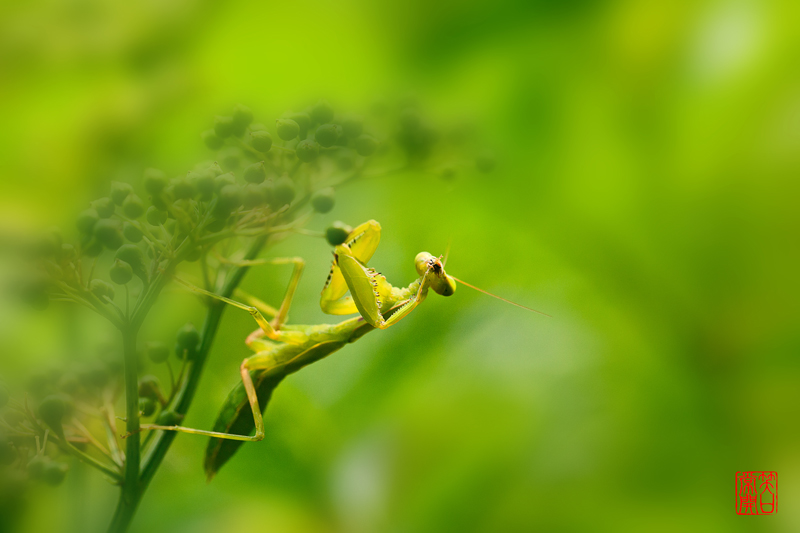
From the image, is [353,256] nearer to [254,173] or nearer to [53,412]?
[254,173]

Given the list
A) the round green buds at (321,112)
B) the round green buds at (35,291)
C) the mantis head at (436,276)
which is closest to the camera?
the round green buds at (35,291)

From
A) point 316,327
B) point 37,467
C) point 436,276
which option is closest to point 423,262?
point 436,276

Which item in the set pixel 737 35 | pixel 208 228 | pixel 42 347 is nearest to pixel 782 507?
pixel 737 35

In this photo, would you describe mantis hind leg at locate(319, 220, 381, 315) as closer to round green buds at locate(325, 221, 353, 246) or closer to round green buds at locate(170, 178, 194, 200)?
round green buds at locate(325, 221, 353, 246)

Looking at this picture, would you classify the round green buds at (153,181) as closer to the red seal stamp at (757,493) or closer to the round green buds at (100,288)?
the round green buds at (100,288)

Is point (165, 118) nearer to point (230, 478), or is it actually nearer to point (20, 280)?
point (20, 280)

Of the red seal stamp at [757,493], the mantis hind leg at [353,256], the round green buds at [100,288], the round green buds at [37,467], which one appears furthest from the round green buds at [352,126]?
the red seal stamp at [757,493]

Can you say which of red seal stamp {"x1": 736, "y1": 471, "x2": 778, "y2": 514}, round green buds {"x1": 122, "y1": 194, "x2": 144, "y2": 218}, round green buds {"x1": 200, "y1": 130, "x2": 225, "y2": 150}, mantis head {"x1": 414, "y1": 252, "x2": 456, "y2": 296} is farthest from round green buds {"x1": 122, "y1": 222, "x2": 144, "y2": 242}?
red seal stamp {"x1": 736, "y1": 471, "x2": 778, "y2": 514}
